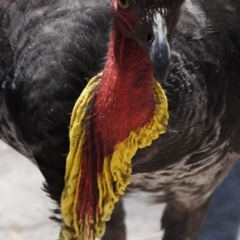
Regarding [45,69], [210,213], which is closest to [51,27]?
[45,69]

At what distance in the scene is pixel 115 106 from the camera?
1515mm

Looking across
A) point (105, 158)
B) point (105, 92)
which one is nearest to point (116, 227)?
point (105, 158)

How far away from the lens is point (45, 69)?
1619 millimetres

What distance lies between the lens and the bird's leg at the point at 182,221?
7.00 feet

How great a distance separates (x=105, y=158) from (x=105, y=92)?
14cm

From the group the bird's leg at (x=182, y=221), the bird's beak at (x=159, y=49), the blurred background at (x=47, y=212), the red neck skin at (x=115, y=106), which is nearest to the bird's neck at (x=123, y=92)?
the red neck skin at (x=115, y=106)

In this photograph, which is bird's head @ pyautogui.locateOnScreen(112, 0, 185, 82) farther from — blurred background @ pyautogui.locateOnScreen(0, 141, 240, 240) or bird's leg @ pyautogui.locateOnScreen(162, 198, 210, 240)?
blurred background @ pyautogui.locateOnScreen(0, 141, 240, 240)

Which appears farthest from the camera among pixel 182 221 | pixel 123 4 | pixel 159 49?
pixel 182 221

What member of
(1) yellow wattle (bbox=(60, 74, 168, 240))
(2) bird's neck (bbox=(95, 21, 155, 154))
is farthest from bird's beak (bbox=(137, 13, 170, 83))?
(1) yellow wattle (bbox=(60, 74, 168, 240))

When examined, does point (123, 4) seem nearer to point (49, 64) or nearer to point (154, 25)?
point (154, 25)

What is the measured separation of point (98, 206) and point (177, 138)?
23 centimetres

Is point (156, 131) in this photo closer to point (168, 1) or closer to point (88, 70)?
point (88, 70)

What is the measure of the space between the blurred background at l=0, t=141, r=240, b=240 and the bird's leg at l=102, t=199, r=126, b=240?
0.17ft

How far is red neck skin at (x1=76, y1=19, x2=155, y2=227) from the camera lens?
4.79 feet
